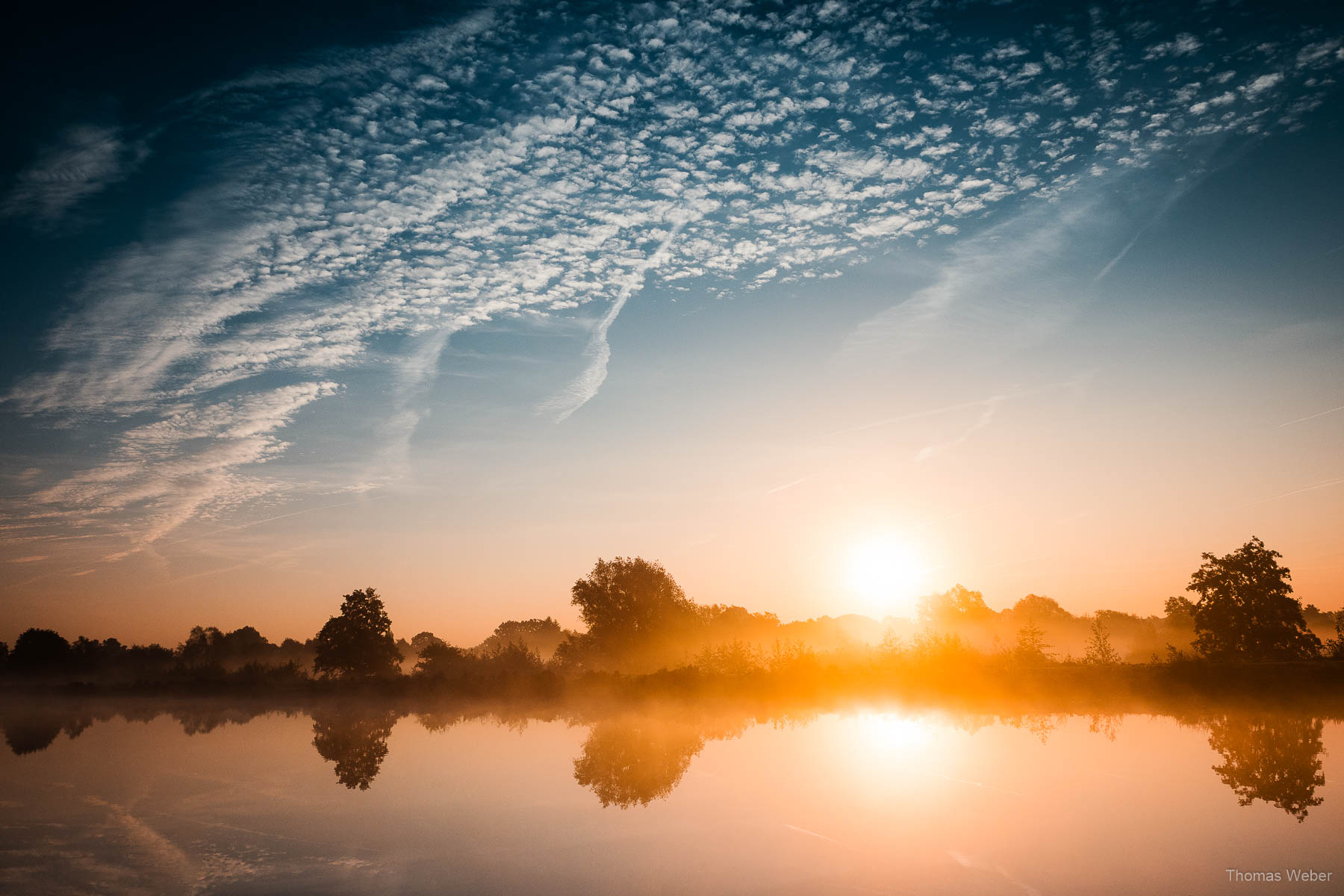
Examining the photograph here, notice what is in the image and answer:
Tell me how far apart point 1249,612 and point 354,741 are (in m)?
49.5

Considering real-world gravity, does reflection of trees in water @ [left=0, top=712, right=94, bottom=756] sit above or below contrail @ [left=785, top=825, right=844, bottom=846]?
below

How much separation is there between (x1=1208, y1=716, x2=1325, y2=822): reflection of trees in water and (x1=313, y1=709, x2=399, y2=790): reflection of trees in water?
19942 millimetres

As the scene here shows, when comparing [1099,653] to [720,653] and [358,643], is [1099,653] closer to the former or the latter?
[720,653]

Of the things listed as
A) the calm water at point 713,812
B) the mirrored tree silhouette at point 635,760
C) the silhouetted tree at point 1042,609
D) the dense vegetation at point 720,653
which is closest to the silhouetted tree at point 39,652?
the dense vegetation at point 720,653

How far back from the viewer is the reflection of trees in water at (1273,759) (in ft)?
39.9

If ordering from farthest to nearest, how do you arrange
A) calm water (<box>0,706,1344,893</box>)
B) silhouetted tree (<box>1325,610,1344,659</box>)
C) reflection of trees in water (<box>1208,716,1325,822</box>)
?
1. silhouetted tree (<box>1325,610,1344,659</box>)
2. reflection of trees in water (<box>1208,716,1325,822</box>)
3. calm water (<box>0,706,1344,893</box>)

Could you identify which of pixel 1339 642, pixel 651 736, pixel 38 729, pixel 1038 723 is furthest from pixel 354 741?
pixel 1339 642

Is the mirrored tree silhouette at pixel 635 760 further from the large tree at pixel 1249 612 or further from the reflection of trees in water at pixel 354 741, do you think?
the large tree at pixel 1249 612

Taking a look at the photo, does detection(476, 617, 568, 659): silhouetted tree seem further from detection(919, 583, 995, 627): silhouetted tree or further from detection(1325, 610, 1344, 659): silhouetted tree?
detection(1325, 610, 1344, 659): silhouetted tree

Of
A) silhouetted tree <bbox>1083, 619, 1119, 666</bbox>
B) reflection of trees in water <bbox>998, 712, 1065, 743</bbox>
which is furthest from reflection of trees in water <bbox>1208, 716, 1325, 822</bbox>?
silhouetted tree <bbox>1083, 619, 1119, 666</bbox>

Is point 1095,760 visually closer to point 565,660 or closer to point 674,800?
point 674,800

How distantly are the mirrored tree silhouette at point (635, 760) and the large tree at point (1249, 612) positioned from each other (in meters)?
34.0

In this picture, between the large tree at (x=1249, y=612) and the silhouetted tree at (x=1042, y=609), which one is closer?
the large tree at (x=1249, y=612)

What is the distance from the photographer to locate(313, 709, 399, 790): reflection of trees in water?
18.0 meters
